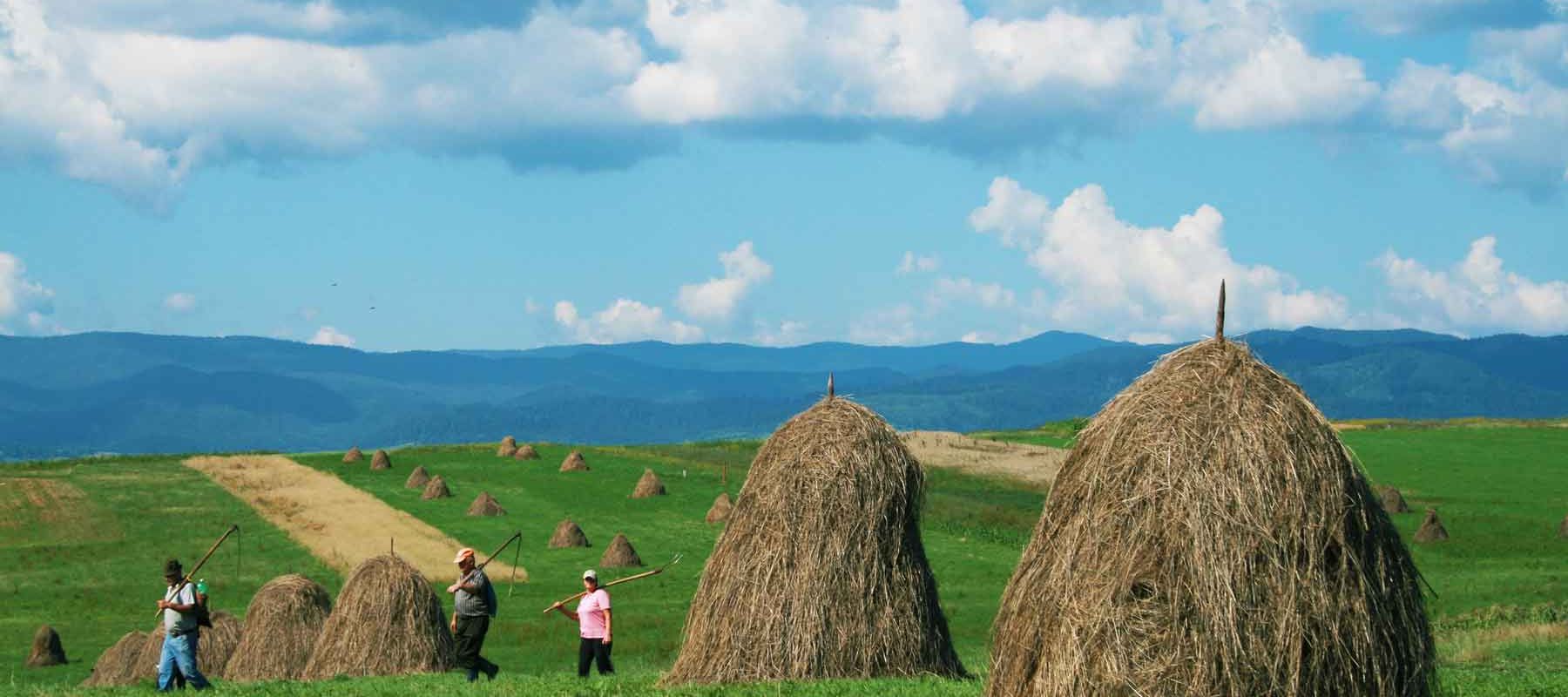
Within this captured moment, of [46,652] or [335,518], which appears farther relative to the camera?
[335,518]

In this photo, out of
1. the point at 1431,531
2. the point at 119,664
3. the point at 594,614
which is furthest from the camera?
the point at 1431,531

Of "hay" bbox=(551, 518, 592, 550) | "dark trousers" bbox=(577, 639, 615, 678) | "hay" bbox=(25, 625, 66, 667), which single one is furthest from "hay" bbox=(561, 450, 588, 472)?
"dark trousers" bbox=(577, 639, 615, 678)

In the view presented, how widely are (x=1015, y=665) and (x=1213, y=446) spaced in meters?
2.67

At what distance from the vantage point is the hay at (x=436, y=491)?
7112 centimetres

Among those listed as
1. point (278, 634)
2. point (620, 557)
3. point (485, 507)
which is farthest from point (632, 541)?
point (278, 634)

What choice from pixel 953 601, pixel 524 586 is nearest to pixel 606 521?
pixel 524 586

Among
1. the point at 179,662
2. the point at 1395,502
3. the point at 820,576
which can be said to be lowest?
the point at 1395,502

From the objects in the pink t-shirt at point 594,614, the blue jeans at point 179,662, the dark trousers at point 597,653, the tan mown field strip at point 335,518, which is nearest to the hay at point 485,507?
the tan mown field strip at point 335,518

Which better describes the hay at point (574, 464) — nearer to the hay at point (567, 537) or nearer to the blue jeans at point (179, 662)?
the hay at point (567, 537)

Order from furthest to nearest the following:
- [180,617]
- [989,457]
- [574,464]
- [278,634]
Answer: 1. [989,457]
2. [574,464]
3. [278,634]
4. [180,617]

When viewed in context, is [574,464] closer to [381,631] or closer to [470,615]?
[381,631]

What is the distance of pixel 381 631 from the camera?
2820cm

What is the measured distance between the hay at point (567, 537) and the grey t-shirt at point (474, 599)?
3556 centimetres

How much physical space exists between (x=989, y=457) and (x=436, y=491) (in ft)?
118
